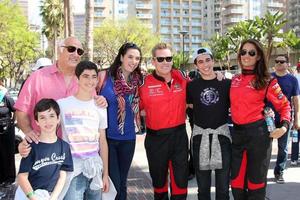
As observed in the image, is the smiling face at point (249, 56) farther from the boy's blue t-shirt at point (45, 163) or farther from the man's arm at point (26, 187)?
the man's arm at point (26, 187)

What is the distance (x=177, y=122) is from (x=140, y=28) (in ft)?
195

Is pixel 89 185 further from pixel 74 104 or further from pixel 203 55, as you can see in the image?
pixel 203 55

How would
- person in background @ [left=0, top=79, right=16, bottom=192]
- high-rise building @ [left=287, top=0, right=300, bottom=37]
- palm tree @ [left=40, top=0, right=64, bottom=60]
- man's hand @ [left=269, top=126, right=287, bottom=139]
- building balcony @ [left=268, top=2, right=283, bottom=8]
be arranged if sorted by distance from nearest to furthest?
man's hand @ [left=269, top=126, right=287, bottom=139], person in background @ [left=0, top=79, right=16, bottom=192], palm tree @ [left=40, top=0, right=64, bottom=60], building balcony @ [left=268, top=2, right=283, bottom=8], high-rise building @ [left=287, top=0, right=300, bottom=37]

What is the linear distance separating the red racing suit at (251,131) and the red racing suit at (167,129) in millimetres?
586

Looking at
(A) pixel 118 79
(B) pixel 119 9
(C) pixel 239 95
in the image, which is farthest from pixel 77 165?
(B) pixel 119 9

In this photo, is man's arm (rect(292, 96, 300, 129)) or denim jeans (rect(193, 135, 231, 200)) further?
man's arm (rect(292, 96, 300, 129))

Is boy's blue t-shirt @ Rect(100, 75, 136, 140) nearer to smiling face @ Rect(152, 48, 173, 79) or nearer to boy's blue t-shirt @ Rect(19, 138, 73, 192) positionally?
smiling face @ Rect(152, 48, 173, 79)

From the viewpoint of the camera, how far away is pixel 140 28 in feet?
208

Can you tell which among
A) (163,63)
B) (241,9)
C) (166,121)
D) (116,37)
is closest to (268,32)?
(116,37)

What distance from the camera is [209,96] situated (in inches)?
190

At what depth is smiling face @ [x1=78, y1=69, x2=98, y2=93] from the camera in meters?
3.96

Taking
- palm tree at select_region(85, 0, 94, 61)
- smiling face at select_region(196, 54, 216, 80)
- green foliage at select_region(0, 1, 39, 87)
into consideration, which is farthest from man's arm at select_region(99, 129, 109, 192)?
green foliage at select_region(0, 1, 39, 87)

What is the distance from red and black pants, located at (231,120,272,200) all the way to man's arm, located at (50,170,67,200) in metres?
2.02

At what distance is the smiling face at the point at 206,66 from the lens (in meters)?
4.86
